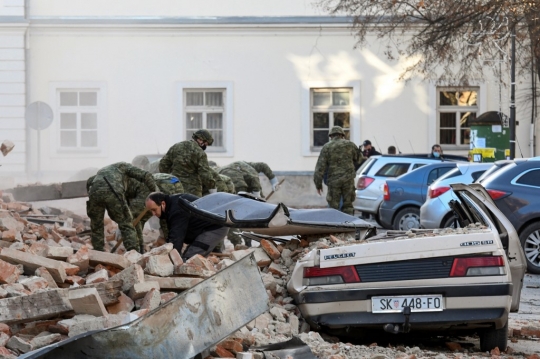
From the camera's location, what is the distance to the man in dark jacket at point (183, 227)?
36.5 ft

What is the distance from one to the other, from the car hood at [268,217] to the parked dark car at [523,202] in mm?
A: 4816

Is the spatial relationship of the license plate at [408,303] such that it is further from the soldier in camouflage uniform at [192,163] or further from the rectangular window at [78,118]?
the rectangular window at [78,118]

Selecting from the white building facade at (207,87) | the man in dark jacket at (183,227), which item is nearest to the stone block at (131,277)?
the man in dark jacket at (183,227)

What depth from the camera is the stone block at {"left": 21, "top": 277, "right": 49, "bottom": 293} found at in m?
8.79

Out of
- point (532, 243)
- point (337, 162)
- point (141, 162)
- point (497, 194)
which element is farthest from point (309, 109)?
point (532, 243)

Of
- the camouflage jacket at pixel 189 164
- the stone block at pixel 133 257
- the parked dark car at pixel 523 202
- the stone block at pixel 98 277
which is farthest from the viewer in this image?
the camouflage jacket at pixel 189 164

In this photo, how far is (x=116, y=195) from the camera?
12938 mm

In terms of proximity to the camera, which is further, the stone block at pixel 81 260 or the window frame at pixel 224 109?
the window frame at pixel 224 109

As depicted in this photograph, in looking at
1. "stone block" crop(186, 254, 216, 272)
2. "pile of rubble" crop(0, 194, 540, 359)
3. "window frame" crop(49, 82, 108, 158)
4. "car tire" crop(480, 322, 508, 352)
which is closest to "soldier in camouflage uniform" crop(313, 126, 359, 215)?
"pile of rubble" crop(0, 194, 540, 359)

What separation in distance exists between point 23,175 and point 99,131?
2334 millimetres

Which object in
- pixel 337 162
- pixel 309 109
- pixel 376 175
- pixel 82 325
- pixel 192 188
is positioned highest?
pixel 309 109

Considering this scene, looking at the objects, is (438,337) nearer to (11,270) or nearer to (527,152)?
(11,270)

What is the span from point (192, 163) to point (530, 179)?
4307mm

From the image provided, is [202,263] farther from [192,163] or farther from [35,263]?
[192,163]
